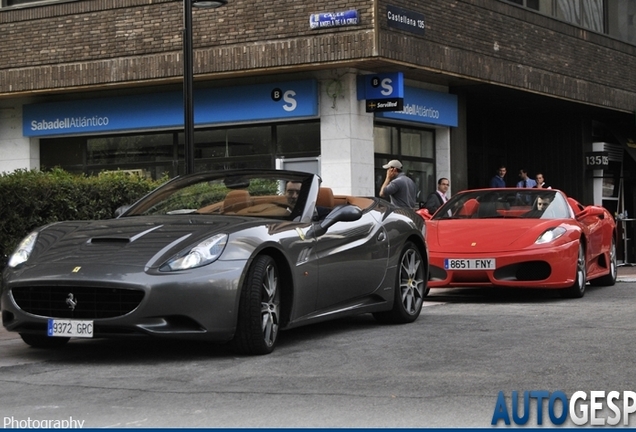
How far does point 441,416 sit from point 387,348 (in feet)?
9.02

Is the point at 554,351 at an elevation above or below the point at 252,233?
below

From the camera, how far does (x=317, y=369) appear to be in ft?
24.3

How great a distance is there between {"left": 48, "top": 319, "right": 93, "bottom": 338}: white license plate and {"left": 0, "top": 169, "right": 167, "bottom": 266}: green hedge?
5.13 meters

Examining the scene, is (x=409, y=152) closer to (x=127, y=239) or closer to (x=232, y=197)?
(x=232, y=197)

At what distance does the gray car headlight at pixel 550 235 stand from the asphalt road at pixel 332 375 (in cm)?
265

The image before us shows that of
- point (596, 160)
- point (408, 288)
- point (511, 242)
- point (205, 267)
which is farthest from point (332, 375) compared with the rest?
point (596, 160)

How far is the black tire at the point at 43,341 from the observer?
845 centimetres

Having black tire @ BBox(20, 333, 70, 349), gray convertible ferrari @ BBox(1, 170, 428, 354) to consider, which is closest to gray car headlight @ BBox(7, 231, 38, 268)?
gray convertible ferrari @ BBox(1, 170, 428, 354)

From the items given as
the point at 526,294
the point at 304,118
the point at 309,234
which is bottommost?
the point at 526,294

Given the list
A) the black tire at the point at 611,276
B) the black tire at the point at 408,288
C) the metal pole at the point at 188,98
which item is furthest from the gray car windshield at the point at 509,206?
the black tire at the point at 408,288

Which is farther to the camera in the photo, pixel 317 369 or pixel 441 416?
pixel 317 369

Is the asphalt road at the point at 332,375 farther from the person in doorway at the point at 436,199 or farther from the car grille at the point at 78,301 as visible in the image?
the person in doorway at the point at 436,199

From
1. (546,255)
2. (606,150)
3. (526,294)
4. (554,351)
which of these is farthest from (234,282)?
(606,150)

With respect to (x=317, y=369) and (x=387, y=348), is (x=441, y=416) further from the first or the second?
(x=387, y=348)
